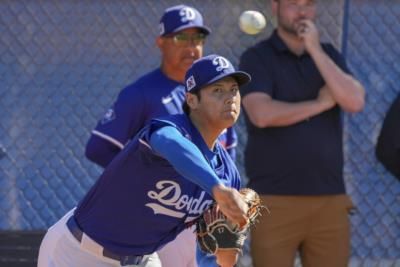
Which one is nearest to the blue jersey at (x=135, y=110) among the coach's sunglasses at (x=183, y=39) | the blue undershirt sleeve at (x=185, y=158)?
the coach's sunglasses at (x=183, y=39)

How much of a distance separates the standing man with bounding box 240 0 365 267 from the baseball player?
47.7 inches

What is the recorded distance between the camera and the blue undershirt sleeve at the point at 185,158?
3338 mm

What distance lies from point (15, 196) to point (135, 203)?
2.27m

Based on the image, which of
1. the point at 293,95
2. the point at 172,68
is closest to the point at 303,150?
the point at 293,95

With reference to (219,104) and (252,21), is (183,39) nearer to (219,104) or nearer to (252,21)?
(252,21)

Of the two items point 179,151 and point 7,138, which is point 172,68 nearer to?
point 7,138

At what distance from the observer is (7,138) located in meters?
6.11

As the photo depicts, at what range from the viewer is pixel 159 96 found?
202 inches

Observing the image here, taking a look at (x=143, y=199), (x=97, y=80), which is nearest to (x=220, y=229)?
(x=143, y=199)

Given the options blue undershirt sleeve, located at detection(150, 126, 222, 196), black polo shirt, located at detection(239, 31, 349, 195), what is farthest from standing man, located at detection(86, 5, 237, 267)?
blue undershirt sleeve, located at detection(150, 126, 222, 196)

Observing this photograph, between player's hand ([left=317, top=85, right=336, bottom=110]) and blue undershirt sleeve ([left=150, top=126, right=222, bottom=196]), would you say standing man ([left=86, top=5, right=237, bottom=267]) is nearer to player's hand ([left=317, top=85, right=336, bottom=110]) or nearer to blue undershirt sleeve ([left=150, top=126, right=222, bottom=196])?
player's hand ([left=317, top=85, right=336, bottom=110])

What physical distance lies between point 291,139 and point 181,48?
2.35 feet

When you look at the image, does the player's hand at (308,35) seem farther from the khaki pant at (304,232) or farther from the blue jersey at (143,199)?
the blue jersey at (143,199)

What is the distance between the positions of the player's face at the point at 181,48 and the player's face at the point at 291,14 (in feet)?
1.38
